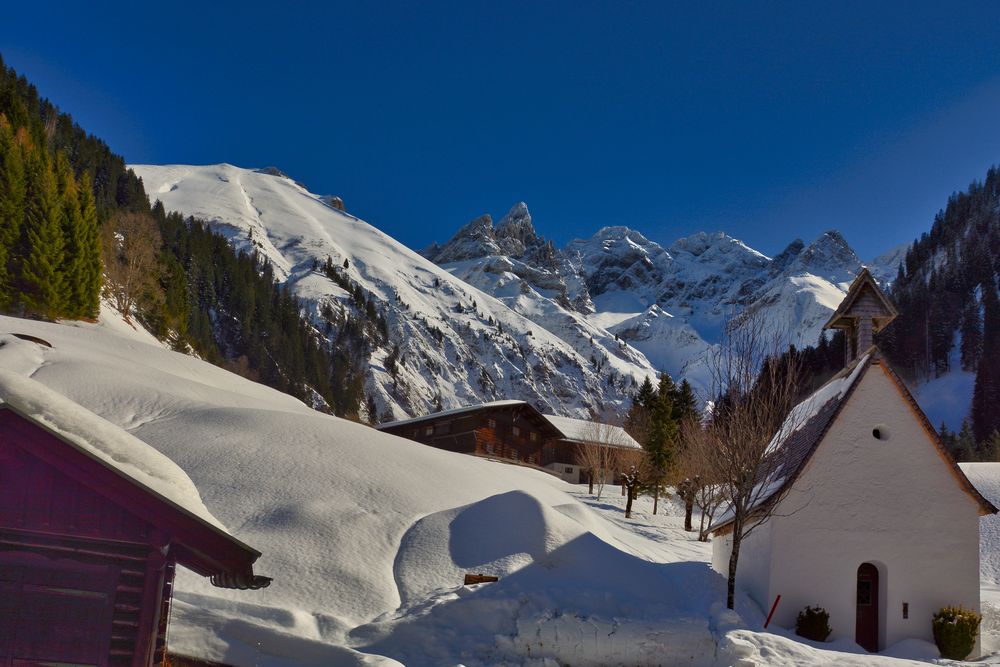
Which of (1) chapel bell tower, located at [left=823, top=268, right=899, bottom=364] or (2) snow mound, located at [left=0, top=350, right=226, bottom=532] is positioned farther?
(1) chapel bell tower, located at [left=823, top=268, right=899, bottom=364]

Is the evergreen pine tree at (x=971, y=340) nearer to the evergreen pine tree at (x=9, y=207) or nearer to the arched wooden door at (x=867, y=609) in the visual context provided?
the arched wooden door at (x=867, y=609)

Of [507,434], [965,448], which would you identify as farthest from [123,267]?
[965,448]

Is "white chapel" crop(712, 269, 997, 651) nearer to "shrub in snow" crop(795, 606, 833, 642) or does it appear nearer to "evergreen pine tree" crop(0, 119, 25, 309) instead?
"shrub in snow" crop(795, 606, 833, 642)

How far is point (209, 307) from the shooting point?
118 metres

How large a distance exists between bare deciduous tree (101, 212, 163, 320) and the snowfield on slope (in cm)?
3853

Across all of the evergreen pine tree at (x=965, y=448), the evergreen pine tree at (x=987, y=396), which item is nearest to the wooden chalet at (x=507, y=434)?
the evergreen pine tree at (x=965, y=448)

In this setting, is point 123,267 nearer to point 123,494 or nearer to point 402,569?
point 402,569

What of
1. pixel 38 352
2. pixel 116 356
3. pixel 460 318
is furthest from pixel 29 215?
pixel 460 318

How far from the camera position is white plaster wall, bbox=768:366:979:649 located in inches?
825

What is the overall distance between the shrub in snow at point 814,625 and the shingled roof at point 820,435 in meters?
2.89

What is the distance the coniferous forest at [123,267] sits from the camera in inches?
2224

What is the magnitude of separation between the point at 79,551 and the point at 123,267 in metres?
69.7

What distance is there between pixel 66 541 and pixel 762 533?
752 inches

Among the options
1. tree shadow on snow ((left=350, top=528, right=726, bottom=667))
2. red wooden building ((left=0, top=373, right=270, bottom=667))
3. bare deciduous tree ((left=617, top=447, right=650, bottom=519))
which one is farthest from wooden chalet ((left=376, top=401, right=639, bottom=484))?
red wooden building ((left=0, top=373, right=270, bottom=667))
